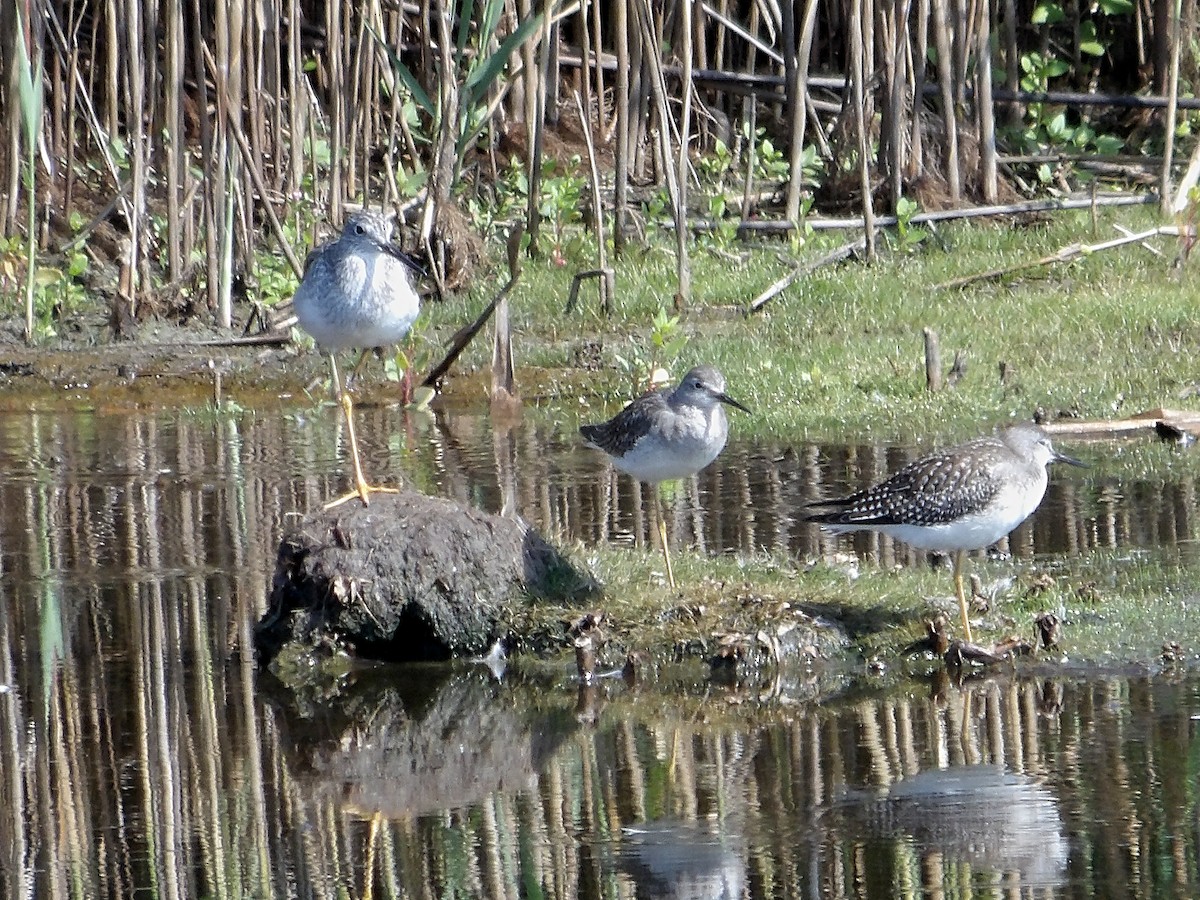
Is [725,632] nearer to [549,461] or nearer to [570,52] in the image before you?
[549,461]

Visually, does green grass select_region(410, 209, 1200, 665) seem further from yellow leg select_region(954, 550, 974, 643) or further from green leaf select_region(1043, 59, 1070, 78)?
green leaf select_region(1043, 59, 1070, 78)

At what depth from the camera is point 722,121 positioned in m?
21.0

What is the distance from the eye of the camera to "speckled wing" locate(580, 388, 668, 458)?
966cm

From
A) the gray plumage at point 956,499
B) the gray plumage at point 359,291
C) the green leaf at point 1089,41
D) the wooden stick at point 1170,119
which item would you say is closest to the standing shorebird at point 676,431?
the gray plumage at point 956,499

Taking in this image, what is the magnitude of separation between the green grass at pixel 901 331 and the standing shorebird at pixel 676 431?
432 cm

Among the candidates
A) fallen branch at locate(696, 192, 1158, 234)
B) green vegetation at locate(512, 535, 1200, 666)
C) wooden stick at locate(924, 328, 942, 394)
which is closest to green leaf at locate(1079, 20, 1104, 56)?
fallen branch at locate(696, 192, 1158, 234)

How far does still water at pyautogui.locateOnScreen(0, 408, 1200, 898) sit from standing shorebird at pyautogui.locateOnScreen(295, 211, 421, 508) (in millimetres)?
1461

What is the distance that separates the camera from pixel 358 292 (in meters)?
9.98

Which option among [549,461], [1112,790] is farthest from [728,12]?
[1112,790]

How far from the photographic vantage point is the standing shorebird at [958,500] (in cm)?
897

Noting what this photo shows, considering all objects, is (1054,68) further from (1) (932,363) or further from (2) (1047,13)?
(1) (932,363)

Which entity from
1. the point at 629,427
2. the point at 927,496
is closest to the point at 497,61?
the point at 629,427

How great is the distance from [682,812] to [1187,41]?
1623cm

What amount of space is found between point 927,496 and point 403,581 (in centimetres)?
244
